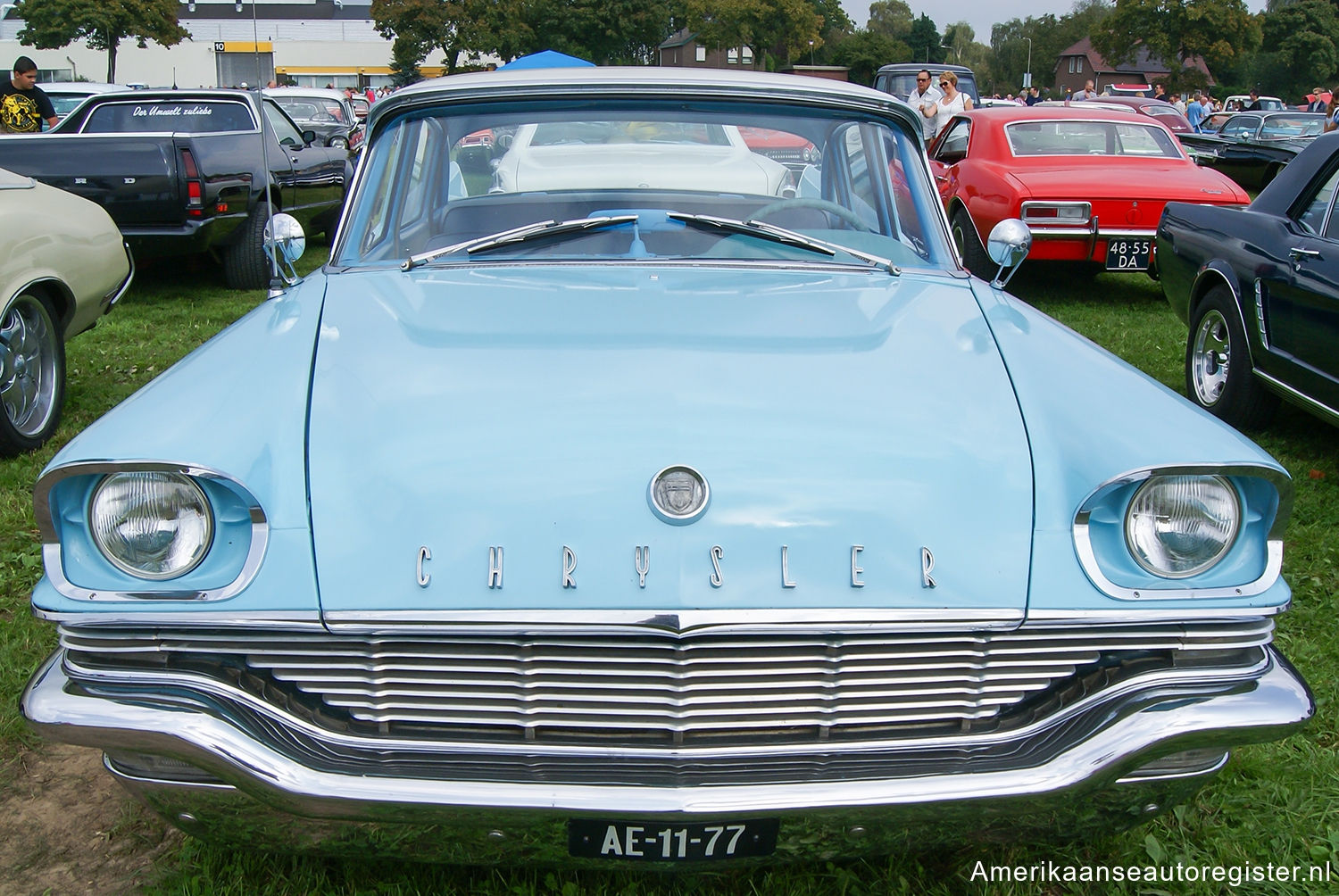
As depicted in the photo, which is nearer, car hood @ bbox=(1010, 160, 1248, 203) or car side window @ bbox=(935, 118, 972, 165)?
car hood @ bbox=(1010, 160, 1248, 203)

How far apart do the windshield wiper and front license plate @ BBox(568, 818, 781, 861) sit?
1.44m

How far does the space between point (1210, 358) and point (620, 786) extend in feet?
14.7

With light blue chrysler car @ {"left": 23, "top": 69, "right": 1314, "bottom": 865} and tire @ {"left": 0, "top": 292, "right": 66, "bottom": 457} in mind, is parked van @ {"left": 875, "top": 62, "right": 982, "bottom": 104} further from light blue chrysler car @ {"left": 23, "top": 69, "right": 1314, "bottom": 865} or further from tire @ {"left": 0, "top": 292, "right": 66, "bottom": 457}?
light blue chrysler car @ {"left": 23, "top": 69, "right": 1314, "bottom": 865}

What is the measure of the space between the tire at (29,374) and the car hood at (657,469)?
2.86 metres

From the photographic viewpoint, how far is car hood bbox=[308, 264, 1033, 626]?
1.62 meters

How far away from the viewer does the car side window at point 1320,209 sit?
4.36m

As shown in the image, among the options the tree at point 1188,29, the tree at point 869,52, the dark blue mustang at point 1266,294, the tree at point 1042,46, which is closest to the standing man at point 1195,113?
the dark blue mustang at point 1266,294

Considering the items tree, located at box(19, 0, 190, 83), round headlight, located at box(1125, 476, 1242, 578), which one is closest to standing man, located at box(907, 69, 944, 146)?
round headlight, located at box(1125, 476, 1242, 578)

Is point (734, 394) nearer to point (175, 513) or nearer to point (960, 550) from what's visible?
point (960, 550)

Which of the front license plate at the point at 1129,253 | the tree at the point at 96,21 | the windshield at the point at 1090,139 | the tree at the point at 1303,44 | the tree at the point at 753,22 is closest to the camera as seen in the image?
the front license plate at the point at 1129,253

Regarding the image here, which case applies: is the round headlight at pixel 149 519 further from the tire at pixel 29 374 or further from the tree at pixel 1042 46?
the tree at pixel 1042 46

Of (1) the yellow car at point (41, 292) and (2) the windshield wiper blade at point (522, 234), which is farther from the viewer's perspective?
(1) the yellow car at point (41, 292)

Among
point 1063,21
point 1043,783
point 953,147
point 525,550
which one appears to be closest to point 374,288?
point 525,550

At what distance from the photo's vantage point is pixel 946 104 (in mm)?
11594
